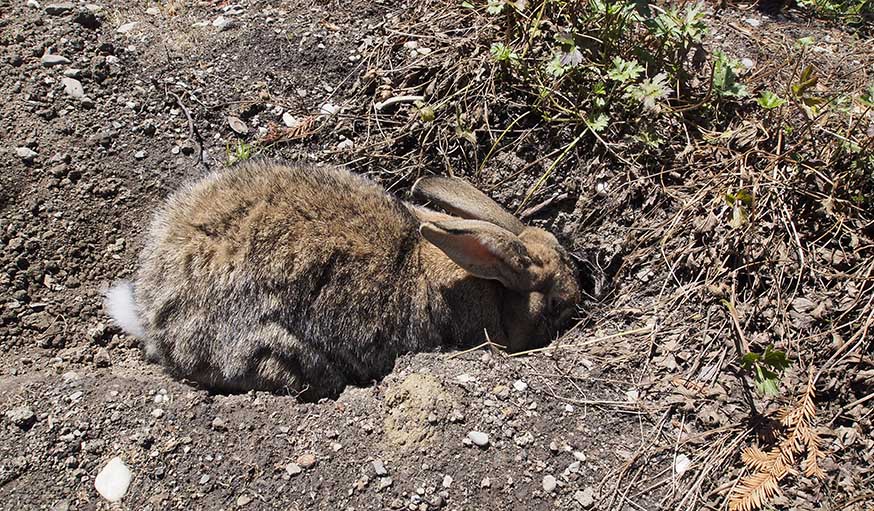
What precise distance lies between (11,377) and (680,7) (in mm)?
4800

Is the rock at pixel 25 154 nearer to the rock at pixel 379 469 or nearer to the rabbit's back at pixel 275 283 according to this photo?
the rabbit's back at pixel 275 283

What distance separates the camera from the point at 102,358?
167 inches

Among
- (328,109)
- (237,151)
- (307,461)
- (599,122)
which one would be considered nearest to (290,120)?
(328,109)

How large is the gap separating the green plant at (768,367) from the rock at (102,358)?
141 inches

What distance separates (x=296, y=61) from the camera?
5285 mm

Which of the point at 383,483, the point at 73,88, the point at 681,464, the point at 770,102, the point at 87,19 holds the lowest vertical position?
the point at 383,483

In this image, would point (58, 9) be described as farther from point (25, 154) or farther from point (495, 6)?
point (495, 6)

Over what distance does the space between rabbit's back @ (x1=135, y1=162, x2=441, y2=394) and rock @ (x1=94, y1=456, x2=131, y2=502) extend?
2.51 feet

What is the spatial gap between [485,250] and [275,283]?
4.01ft

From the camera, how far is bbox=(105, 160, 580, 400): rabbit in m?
3.84

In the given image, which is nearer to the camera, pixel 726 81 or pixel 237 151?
pixel 726 81

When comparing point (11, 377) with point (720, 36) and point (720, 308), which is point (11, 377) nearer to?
point (720, 308)

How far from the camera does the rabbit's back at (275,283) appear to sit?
383 cm

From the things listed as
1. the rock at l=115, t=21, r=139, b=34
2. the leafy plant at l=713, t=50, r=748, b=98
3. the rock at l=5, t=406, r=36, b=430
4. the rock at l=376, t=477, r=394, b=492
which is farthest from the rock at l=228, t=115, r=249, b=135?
the leafy plant at l=713, t=50, r=748, b=98
